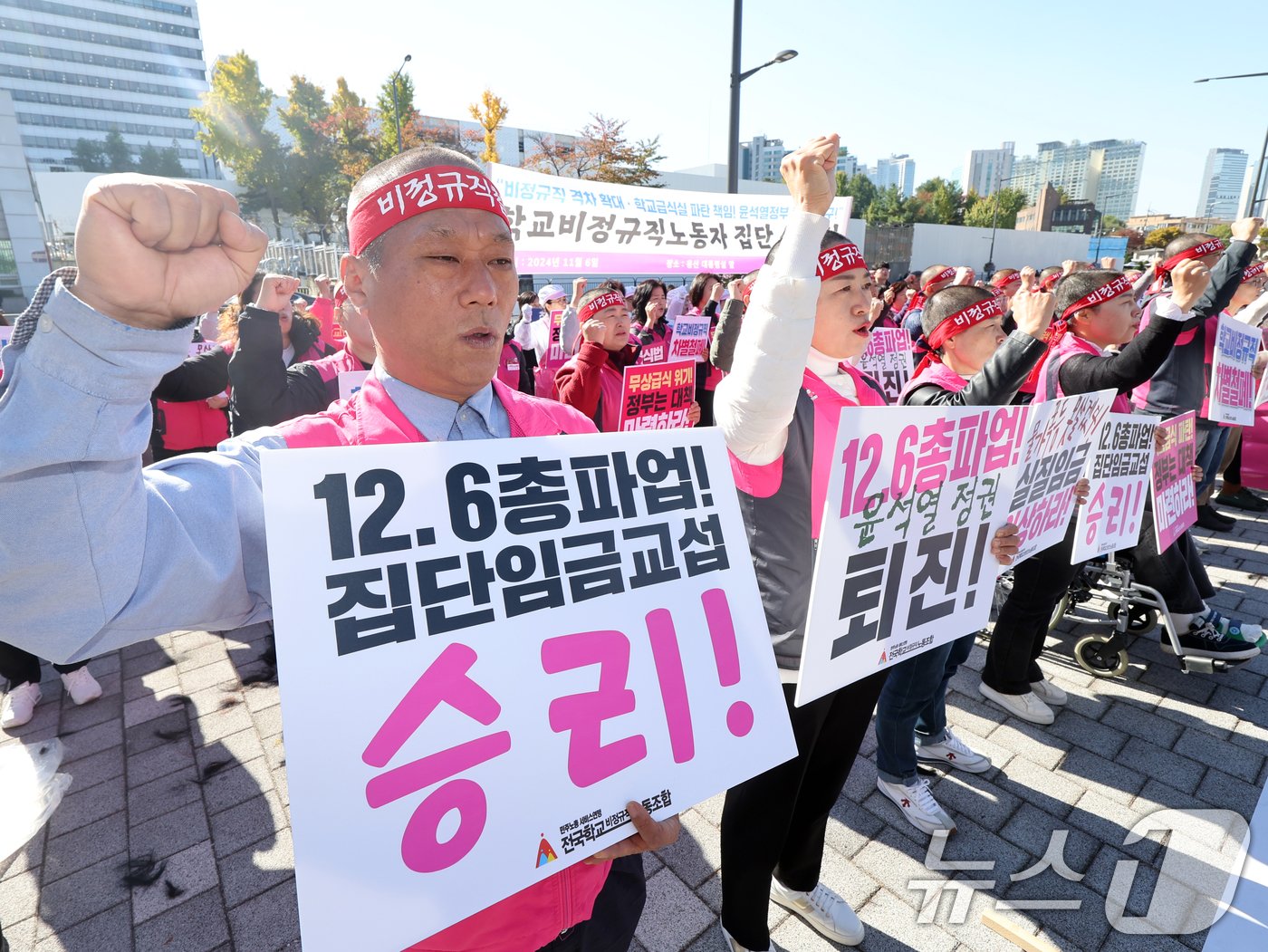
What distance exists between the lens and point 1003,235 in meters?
42.6

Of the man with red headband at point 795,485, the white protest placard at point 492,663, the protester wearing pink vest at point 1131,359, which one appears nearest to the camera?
the white protest placard at point 492,663

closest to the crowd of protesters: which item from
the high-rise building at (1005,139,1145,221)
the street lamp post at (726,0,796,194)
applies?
the street lamp post at (726,0,796,194)

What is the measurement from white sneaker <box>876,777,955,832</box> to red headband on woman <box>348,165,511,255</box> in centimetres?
294

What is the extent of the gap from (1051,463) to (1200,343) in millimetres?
3540

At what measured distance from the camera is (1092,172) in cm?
15938

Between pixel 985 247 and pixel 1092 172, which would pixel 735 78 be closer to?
pixel 985 247

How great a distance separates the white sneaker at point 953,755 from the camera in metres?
3.20

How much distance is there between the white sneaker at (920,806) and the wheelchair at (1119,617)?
4.94 ft

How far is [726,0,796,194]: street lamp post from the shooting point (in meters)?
8.96

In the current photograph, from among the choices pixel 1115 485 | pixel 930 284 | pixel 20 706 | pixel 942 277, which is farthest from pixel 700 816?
pixel 942 277

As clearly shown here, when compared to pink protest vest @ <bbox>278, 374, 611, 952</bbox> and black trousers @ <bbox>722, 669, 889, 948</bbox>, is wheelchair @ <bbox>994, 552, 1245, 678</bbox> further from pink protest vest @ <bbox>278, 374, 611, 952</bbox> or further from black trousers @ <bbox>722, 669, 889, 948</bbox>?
pink protest vest @ <bbox>278, 374, 611, 952</bbox>

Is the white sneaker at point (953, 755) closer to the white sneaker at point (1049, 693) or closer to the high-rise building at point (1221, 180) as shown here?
the white sneaker at point (1049, 693)

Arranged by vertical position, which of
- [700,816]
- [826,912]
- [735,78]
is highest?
[735,78]

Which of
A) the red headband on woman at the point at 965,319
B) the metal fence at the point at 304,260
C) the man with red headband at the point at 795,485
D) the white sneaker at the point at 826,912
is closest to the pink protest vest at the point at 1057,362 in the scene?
the red headband on woman at the point at 965,319
